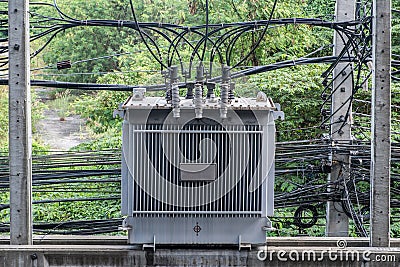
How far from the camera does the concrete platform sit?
312cm

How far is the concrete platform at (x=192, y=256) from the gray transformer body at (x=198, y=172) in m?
0.06

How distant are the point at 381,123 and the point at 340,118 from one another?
2303 mm

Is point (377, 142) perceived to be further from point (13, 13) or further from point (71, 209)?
point (71, 209)

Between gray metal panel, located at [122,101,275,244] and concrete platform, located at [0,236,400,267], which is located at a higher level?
gray metal panel, located at [122,101,275,244]

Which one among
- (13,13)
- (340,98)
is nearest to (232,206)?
(13,13)

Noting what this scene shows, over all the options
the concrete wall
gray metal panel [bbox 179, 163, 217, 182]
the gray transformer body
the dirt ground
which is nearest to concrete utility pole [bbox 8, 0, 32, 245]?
the concrete wall

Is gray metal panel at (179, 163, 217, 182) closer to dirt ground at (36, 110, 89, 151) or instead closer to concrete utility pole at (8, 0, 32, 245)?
concrete utility pole at (8, 0, 32, 245)

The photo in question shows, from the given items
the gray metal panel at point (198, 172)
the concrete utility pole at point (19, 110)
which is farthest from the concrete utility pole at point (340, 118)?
the concrete utility pole at point (19, 110)

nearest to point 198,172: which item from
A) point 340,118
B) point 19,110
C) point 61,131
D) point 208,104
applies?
point 208,104

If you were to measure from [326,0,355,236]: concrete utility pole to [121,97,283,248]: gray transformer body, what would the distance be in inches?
98.2

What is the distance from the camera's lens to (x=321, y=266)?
3.15m

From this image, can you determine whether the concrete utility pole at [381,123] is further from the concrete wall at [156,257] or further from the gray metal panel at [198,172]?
the gray metal panel at [198,172]

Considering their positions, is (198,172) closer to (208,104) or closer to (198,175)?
(198,175)

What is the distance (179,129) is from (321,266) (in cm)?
99
